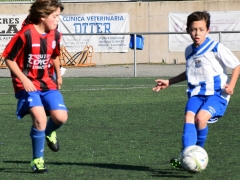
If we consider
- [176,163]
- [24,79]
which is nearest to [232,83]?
[176,163]

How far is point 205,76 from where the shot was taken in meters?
5.98

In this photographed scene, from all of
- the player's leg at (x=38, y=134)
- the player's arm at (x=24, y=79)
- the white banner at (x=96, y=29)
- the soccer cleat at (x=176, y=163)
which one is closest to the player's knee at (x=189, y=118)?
the soccer cleat at (x=176, y=163)

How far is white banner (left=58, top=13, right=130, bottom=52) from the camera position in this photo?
973 inches

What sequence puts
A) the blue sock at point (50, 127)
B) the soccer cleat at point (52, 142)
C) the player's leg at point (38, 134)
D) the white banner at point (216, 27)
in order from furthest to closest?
the white banner at point (216, 27), the soccer cleat at point (52, 142), the blue sock at point (50, 127), the player's leg at point (38, 134)

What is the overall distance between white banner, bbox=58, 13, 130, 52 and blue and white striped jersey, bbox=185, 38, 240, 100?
18656 millimetres

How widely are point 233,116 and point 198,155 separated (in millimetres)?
4329

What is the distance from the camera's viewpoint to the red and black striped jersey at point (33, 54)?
5980mm

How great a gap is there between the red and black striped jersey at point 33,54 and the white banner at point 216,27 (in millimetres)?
18210

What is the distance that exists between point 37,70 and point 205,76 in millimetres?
1470

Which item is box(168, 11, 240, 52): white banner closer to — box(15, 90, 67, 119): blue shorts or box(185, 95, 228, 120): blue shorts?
box(185, 95, 228, 120): blue shorts

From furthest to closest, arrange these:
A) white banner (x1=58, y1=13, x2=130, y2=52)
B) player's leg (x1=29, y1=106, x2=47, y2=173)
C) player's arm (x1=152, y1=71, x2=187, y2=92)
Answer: white banner (x1=58, y1=13, x2=130, y2=52) < player's arm (x1=152, y1=71, x2=187, y2=92) < player's leg (x1=29, y1=106, x2=47, y2=173)

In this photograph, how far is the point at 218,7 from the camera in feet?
84.0

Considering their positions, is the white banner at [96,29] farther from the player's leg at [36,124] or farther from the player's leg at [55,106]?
the player's leg at [36,124]

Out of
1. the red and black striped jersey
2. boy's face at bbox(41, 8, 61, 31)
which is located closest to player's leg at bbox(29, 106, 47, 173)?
the red and black striped jersey
